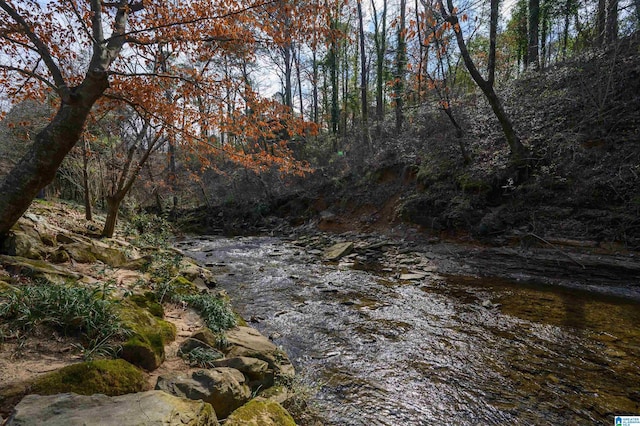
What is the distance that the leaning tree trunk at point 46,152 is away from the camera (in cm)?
396

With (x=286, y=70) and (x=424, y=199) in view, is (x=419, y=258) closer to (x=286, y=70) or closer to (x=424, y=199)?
(x=424, y=199)

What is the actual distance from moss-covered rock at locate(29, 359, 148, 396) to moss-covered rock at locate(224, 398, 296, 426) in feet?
2.52

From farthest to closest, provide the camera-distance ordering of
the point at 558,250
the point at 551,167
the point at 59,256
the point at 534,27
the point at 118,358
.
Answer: the point at 534,27 → the point at 551,167 → the point at 558,250 → the point at 59,256 → the point at 118,358

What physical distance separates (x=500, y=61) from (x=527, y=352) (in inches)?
707

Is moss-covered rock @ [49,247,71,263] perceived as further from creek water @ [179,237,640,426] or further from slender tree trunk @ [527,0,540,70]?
slender tree trunk @ [527,0,540,70]

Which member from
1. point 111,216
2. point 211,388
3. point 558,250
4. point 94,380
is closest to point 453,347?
point 211,388

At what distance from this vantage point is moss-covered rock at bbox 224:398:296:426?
2.28 m

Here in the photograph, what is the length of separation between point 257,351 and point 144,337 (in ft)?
4.29

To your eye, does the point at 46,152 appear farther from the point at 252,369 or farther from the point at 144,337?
the point at 252,369

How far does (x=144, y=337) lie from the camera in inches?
116

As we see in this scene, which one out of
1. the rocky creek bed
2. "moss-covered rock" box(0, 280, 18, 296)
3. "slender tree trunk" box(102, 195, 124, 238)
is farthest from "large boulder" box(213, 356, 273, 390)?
"slender tree trunk" box(102, 195, 124, 238)

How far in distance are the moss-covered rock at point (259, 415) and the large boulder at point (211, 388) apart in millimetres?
175

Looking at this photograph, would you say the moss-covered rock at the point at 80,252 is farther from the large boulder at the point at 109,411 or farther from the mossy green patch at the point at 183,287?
the large boulder at the point at 109,411

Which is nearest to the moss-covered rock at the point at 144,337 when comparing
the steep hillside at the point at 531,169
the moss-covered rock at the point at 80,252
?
the moss-covered rock at the point at 80,252
